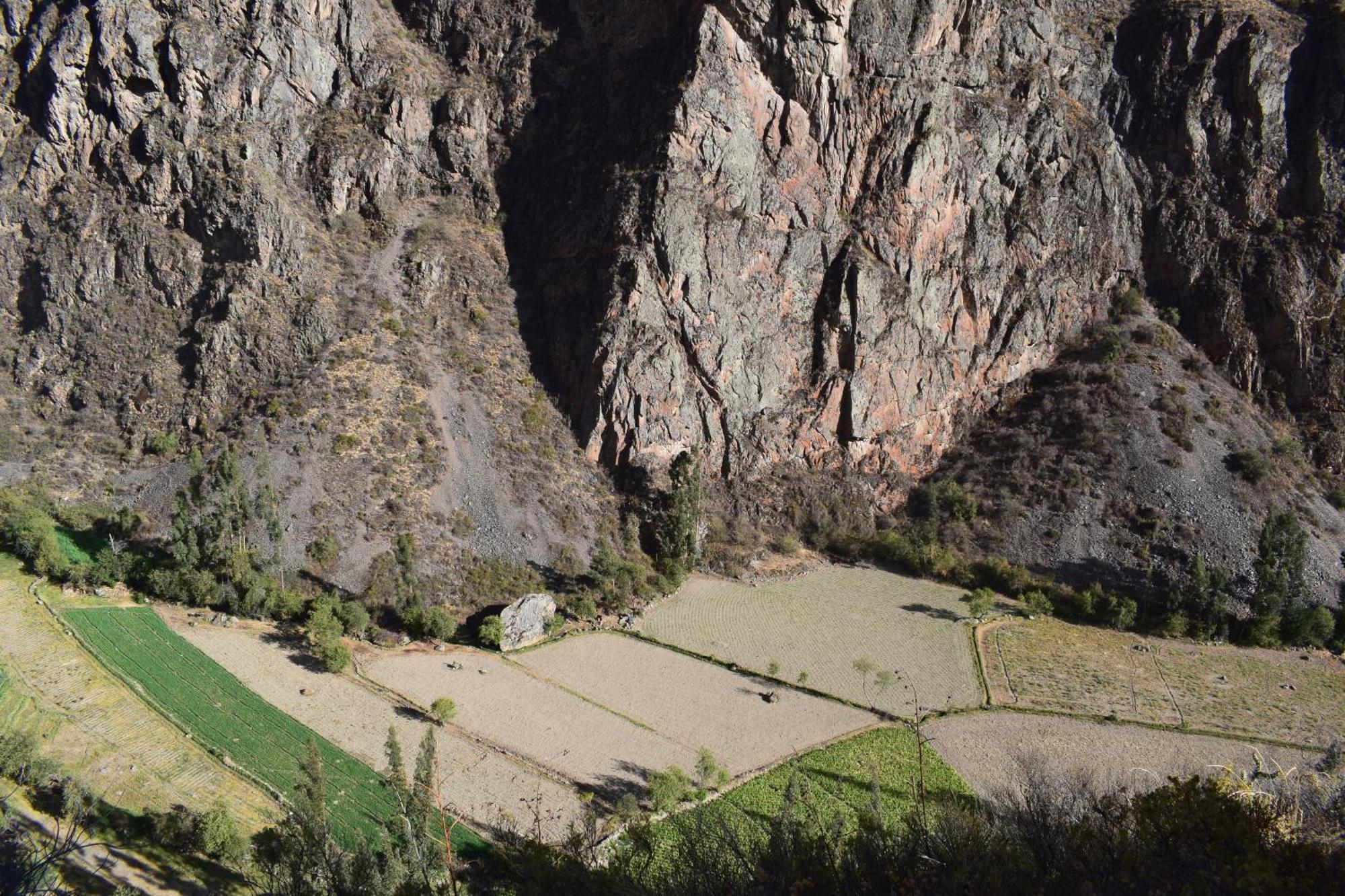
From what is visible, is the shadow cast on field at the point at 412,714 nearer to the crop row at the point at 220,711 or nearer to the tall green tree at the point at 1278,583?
the crop row at the point at 220,711

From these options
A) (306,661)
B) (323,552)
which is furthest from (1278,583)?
(323,552)

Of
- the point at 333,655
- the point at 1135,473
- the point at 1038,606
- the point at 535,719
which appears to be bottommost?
the point at 535,719

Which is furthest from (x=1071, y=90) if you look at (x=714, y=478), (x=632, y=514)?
(x=632, y=514)

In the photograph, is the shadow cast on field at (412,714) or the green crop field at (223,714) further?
the shadow cast on field at (412,714)

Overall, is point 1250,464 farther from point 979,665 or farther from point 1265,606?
point 979,665

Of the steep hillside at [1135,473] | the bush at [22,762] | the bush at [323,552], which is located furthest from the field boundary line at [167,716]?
the steep hillside at [1135,473]

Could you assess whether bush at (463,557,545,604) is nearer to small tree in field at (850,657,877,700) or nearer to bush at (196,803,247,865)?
small tree in field at (850,657,877,700)
